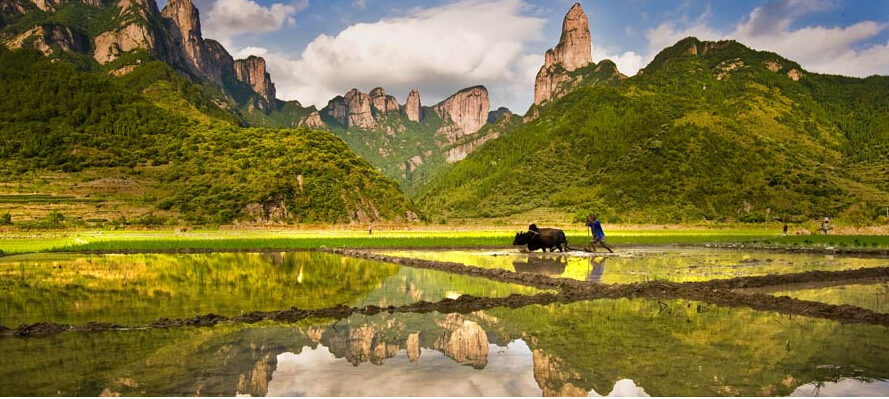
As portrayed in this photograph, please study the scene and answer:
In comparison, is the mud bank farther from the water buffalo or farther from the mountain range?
the mountain range

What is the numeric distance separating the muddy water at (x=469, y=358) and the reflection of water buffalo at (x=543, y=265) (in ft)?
36.1

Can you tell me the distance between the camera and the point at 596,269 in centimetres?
2606

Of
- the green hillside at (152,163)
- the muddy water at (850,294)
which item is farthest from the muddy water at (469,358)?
the green hillside at (152,163)

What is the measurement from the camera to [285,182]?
96.2 meters

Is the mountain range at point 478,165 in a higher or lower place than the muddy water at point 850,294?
higher

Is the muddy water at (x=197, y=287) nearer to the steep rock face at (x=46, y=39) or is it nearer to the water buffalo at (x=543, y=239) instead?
the water buffalo at (x=543, y=239)

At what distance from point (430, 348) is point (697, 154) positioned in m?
127

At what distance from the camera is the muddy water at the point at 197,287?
1568cm

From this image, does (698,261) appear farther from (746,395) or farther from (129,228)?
(129,228)

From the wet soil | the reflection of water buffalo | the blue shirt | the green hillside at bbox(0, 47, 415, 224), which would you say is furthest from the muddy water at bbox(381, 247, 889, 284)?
the green hillside at bbox(0, 47, 415, 224)

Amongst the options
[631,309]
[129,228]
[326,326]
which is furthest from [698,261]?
[129,228]

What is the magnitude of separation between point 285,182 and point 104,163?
2704cm

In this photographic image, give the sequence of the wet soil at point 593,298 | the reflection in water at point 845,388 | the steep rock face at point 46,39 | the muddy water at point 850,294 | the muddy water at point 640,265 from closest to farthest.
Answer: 1. the reflection in water at point 845,388
2. the wet soil at point 593,298
3. the muddy water at point 850,294
4. the muddy water at point 640,265
5. the steep rock face at point 46,39

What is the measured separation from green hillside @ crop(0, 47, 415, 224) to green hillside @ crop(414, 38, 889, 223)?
4700 cm
